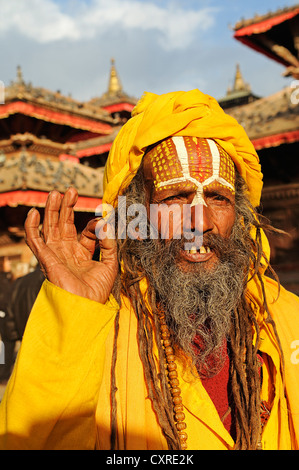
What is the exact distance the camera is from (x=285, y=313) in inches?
80.3

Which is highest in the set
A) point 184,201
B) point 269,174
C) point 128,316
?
point 269,174

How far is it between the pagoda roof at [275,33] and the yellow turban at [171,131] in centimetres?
806

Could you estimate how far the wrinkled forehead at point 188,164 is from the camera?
6.74ft

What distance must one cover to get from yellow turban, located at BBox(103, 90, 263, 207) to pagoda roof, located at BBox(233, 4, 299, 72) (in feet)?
26.5

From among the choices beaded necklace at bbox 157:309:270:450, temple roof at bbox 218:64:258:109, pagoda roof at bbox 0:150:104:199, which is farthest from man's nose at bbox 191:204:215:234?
temple roof at bbox 218:64:258:109

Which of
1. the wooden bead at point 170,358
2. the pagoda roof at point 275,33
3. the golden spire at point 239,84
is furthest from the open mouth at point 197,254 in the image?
the golden spire at point 239,84

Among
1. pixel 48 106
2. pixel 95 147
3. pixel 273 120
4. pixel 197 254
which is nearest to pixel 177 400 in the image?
pixel 197 254

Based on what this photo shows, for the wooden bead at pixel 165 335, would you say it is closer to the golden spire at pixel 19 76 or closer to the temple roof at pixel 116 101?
the golden spire at pixel 19 76

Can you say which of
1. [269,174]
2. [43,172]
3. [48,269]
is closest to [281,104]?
[269,174]

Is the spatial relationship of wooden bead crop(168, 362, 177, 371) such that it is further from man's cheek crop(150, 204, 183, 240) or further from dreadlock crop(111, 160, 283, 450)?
man's cheek crop(150, 204, 183, 240)

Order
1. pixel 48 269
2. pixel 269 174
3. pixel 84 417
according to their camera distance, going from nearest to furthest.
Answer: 1. pixel 84 417
2. pixel 48 269
3. pixel 269 174

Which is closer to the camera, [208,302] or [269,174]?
[208,302]

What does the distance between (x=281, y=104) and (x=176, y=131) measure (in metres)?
7.83
